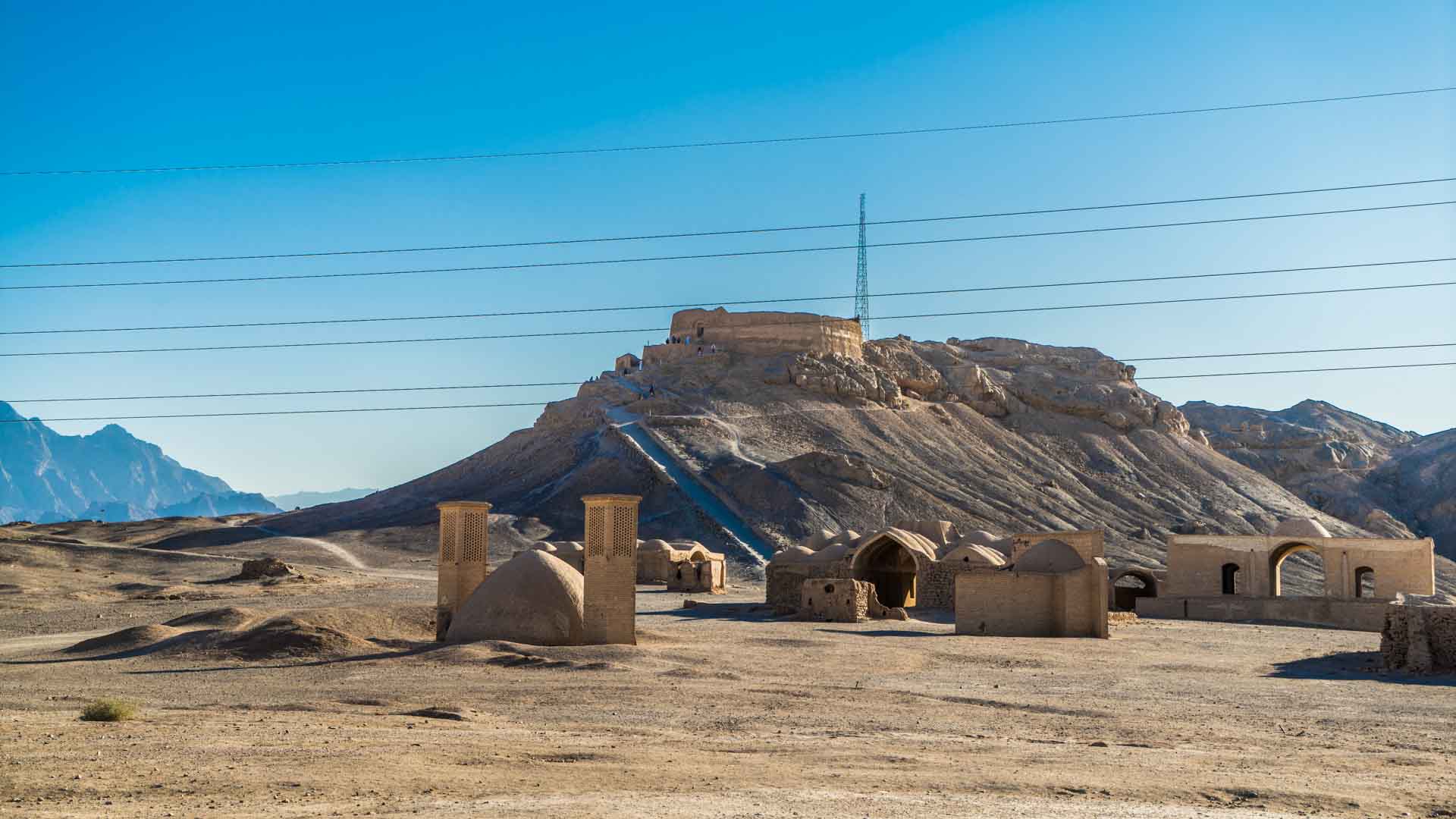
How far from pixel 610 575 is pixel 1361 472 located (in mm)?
88406

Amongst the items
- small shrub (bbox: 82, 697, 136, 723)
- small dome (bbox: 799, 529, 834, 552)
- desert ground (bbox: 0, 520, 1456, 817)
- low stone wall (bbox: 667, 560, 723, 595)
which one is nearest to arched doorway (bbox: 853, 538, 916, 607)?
small dome (bbox: 799, 529, 834, 552)

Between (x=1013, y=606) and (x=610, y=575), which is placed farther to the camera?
(x=1013, y=606)

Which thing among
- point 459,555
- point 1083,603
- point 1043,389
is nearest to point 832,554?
point 1083,603

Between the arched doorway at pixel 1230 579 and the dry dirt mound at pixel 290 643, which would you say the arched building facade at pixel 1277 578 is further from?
the dry dirt mound at pixel 290 643

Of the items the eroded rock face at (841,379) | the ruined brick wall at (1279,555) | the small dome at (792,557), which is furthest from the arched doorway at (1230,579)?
the eroded rock face at (841,379)

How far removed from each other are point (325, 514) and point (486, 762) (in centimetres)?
6498

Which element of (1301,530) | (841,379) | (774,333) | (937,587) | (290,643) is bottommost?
(290,643)

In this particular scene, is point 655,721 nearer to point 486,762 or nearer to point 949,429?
point 486,762

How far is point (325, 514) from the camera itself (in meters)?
72.0

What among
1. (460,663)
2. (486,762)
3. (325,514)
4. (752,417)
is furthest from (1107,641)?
(325,514)

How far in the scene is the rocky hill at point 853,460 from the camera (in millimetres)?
63156

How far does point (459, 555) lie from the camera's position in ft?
77.6

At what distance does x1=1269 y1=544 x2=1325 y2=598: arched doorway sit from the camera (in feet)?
135

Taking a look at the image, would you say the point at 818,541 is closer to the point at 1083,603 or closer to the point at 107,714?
the point at 1083,603
